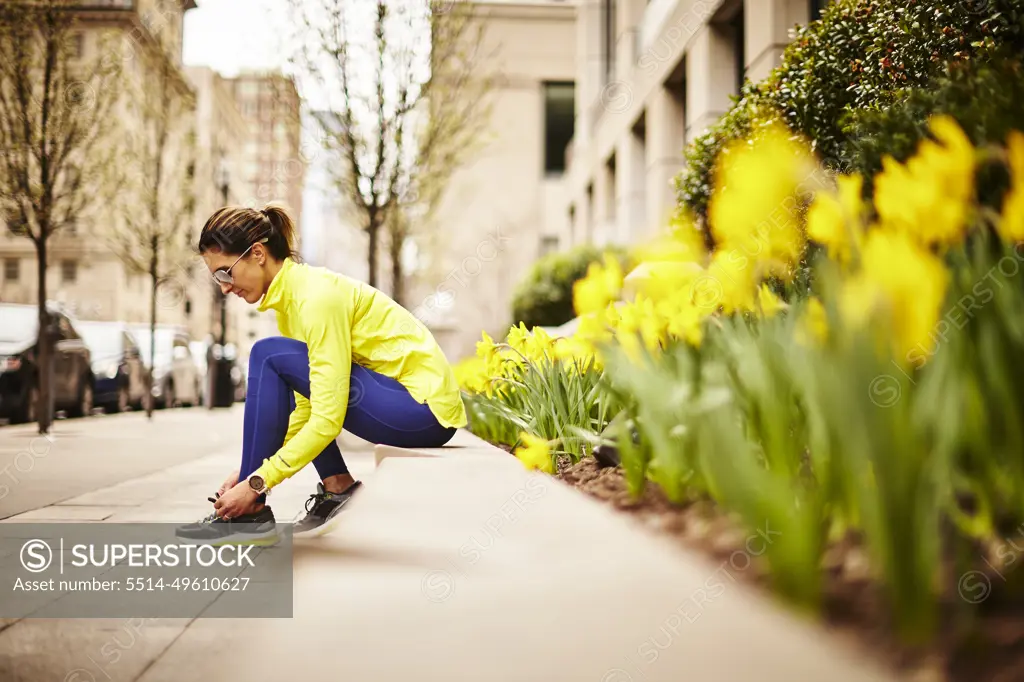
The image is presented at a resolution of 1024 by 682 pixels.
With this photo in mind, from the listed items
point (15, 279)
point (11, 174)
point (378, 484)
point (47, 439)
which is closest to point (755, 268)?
point (378, 484)

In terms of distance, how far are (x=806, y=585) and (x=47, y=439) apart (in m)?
8.90

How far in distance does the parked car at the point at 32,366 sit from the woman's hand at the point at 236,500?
8144mm

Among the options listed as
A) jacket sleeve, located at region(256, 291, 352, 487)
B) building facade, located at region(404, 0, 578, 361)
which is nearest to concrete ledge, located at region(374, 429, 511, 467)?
jacket sleeve, located at region(256, 291, 352, 487)

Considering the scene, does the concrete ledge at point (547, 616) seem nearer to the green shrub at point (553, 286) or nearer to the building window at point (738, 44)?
the building window at point (738, 44)

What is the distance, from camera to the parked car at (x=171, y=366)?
54.2 feet

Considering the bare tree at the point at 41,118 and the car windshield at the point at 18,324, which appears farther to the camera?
the car windshield at the point at 18,324

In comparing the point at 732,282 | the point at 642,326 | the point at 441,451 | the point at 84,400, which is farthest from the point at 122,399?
the point at 732,282

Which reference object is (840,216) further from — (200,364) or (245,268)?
(200,364)

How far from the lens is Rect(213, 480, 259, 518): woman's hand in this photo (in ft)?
9.34

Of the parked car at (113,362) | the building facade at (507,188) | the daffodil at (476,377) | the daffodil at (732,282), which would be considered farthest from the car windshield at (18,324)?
the building facade at (507,188)

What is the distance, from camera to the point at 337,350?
9.72 ft

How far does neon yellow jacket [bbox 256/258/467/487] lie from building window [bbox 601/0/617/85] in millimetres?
16368

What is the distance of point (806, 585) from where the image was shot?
1.36 m

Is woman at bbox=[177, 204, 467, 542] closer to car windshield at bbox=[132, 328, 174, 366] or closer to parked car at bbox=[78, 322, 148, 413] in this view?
parked car at bbox=[78, 322, 148, 413]
